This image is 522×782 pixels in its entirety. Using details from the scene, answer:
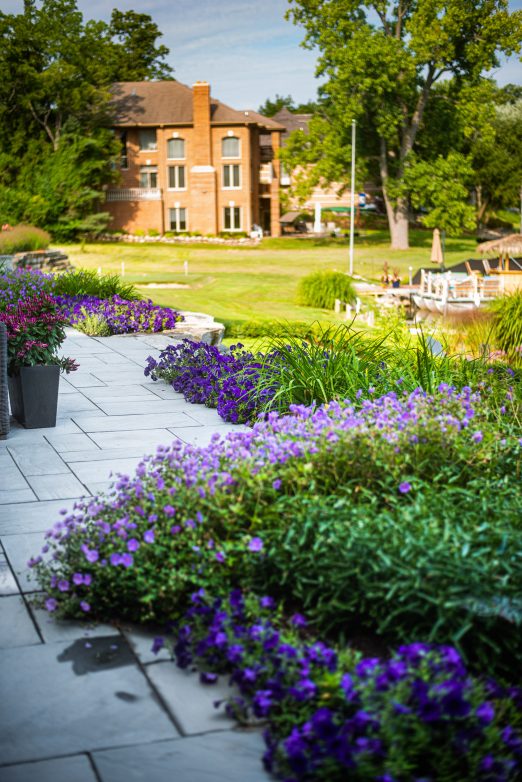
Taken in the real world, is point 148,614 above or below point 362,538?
below

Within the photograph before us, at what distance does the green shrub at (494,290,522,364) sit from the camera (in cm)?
1024

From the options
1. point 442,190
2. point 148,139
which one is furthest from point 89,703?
point 148,139

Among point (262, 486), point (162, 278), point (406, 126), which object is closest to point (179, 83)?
point (406, 126)

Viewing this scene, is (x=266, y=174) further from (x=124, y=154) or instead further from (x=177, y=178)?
(x=124, y=154)

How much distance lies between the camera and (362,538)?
3023 mm

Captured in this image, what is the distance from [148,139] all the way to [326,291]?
2942cm

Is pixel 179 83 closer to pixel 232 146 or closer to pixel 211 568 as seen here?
pixel 232 146

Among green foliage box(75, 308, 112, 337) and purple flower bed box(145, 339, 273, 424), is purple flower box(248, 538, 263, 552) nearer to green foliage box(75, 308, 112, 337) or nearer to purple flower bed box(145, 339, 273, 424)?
purple flower bed box(145, 339, 273, 424)

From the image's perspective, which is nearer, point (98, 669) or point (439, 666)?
point (439, 666)

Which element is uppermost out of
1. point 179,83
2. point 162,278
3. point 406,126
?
point 179,83

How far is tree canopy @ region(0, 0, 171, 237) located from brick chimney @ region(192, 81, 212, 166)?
4.43m

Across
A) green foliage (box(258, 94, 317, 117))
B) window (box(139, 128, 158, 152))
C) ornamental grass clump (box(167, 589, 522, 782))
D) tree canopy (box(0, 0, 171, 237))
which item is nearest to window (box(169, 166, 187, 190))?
window (box(139, 128, 158, 152))

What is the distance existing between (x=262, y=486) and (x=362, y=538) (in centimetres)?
59

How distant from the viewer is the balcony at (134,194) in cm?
4972
